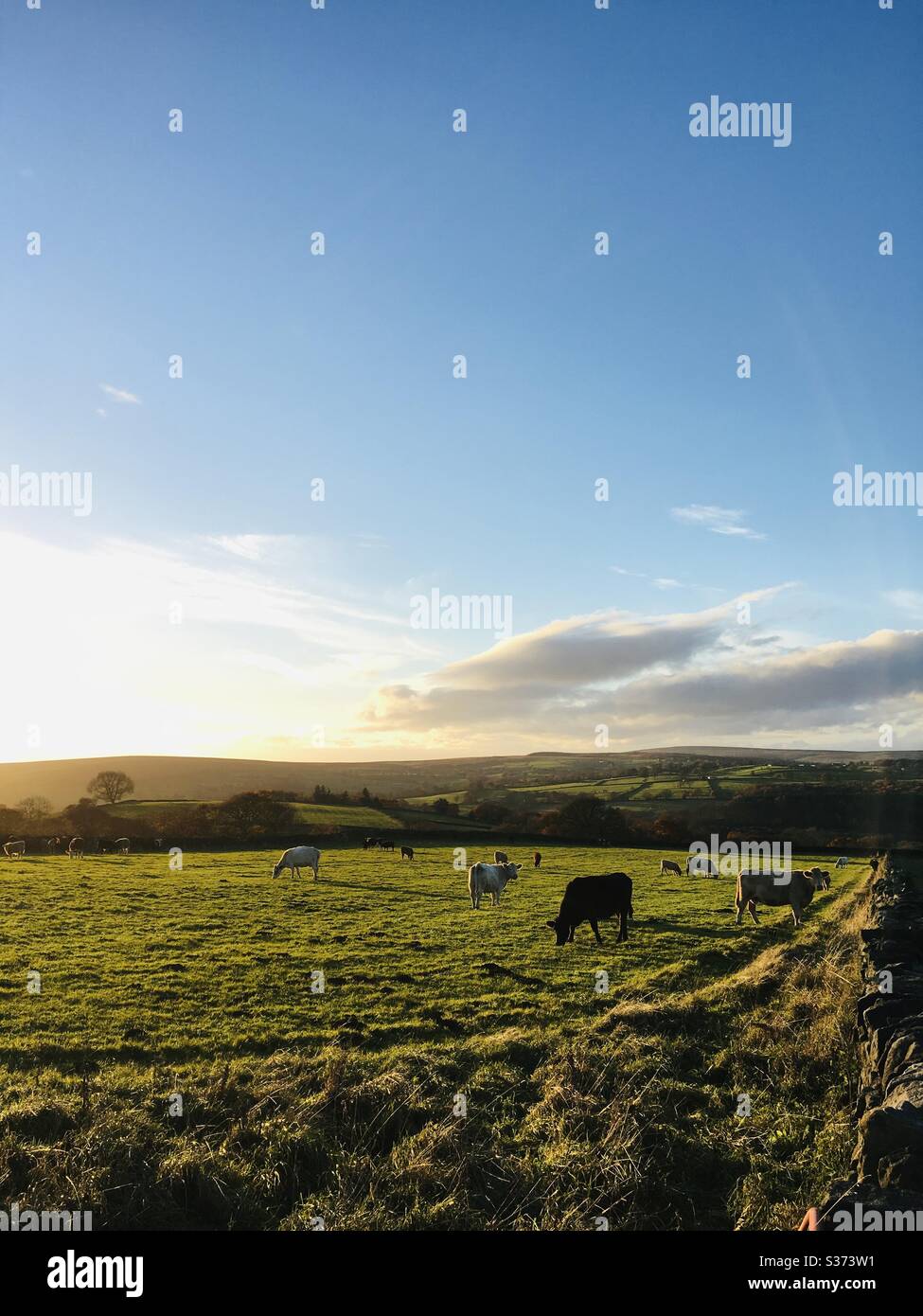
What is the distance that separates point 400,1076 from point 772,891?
19.4 metres

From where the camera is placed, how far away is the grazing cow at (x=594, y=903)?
20.6m

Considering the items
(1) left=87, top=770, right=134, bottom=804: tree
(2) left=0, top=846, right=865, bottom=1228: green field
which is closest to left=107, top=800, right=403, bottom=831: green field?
(1) left=87, top=770, right=134, bottom=804: tree

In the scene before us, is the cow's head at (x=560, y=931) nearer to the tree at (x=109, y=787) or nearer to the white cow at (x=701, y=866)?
the white cow at (x=701, y=866)

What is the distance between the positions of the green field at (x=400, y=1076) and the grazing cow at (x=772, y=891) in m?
1.95

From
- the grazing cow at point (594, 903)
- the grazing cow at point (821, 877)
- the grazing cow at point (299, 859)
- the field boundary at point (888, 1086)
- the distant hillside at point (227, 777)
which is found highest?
the field boundary at point (888, 1086)

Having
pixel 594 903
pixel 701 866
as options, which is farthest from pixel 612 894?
pixel 701 866

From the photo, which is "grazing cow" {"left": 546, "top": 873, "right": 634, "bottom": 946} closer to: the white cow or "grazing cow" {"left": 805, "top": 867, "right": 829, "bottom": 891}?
"grazing cow" {"left": 805, "top": 867, "right": 829, "bottom": 891}

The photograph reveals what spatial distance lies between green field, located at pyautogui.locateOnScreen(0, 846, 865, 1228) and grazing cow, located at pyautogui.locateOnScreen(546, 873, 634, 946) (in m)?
0.57

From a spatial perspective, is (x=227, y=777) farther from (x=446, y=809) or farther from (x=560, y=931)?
(x=560, y=931)

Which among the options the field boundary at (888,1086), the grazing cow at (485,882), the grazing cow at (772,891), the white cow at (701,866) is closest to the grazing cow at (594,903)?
the grazing cow at (772,891)

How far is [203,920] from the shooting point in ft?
76.0
